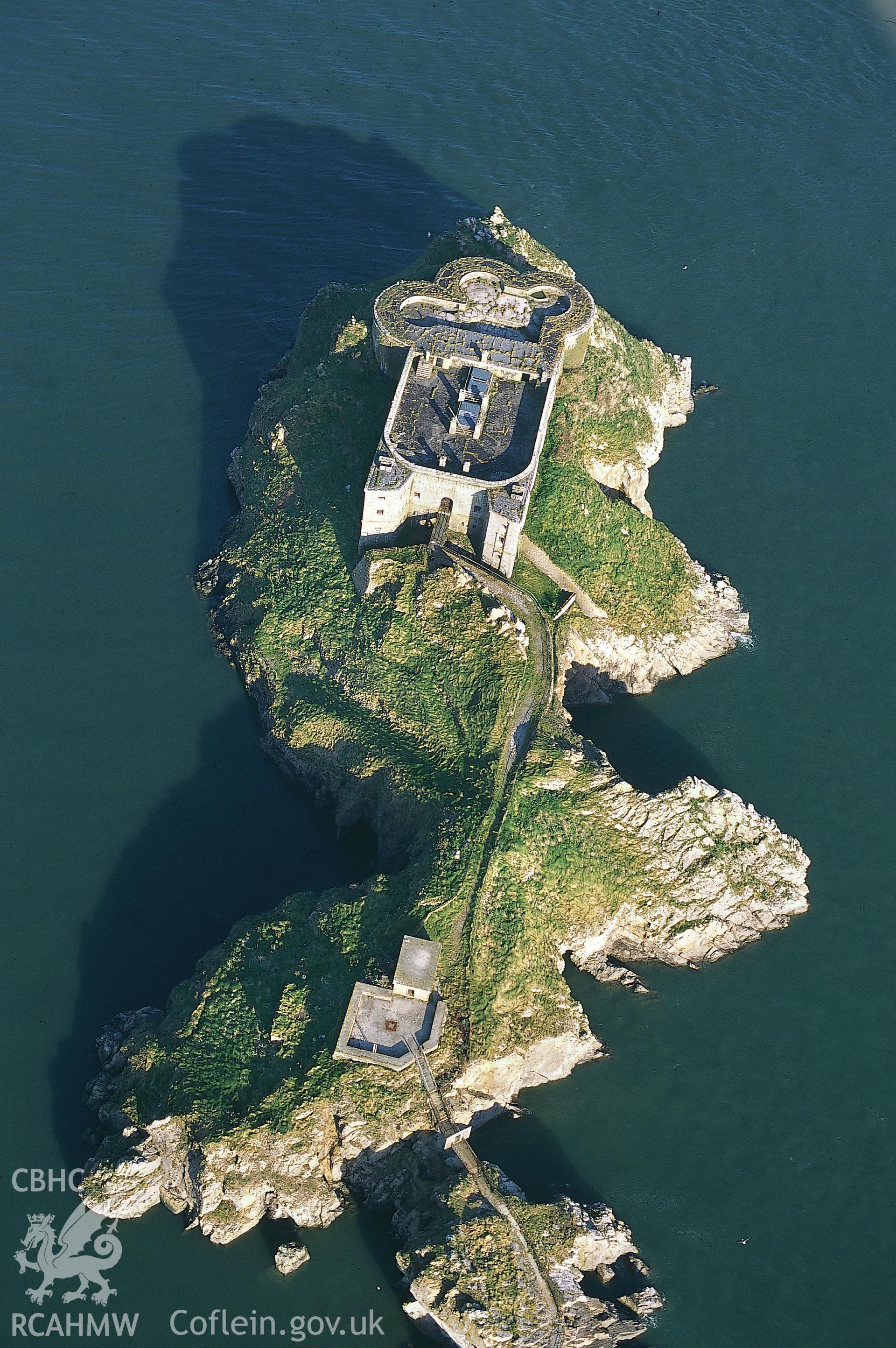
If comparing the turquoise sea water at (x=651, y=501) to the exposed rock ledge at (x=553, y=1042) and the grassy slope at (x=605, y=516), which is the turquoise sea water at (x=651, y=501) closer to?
the exposed rock ledge at (x=553, y=1042)

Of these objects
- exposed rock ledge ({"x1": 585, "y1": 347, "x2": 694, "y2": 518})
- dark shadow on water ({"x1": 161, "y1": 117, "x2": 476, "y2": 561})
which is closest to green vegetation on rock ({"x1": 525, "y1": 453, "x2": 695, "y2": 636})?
exposed rock ledge ({"x1": 585, "y1": 347, "x2": 694, "y2": 518})

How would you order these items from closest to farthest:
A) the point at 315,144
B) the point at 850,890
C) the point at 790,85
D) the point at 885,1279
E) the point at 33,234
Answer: the point at 885,1279, the point at 850,890, the point at 33,234, the point at 315,144, the point at 790,85

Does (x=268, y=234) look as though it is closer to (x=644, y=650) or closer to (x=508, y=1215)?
(x=644, y=650)

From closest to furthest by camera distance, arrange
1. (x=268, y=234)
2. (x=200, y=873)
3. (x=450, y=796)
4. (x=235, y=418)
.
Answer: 1. (x=450, y=796)
2. (x=200, y=873)
3. (x=235, y=418)
4. (x=268, y=234)

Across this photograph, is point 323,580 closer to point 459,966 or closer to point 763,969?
point 459,966

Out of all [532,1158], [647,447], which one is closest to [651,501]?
[647,447]

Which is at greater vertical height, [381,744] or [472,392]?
[472,392]

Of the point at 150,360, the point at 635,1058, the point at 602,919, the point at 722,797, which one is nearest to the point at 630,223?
the point at 150,360

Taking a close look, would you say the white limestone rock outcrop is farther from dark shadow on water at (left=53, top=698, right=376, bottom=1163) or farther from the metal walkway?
dark shadow on water at (left=53, top=698, right=376, bottom=1163)
